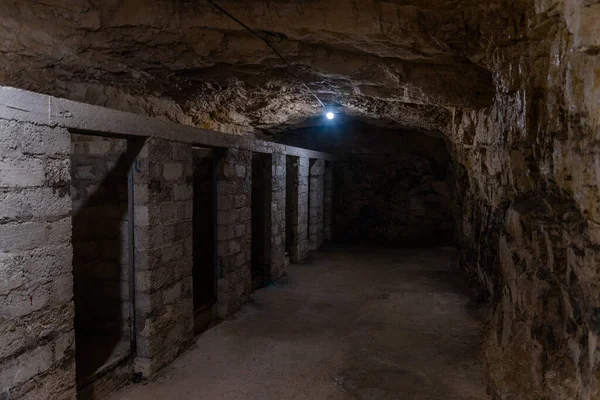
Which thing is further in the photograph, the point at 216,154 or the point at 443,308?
the point at 443,308

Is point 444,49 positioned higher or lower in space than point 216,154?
higher

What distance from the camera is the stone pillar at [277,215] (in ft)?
22.3

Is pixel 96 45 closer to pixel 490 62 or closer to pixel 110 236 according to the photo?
pixel 110 236

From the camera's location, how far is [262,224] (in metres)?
6.85

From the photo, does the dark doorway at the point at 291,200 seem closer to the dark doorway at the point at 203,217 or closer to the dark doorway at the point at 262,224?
the dark doorway at the point at 262,224

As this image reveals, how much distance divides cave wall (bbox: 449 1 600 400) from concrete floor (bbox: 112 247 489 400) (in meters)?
0.47

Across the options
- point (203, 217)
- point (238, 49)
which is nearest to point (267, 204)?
point (203, 217)

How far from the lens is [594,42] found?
72.9 inches

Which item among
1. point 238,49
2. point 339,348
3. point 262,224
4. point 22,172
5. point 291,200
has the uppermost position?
Result: point 238,49

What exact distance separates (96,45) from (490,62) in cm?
383

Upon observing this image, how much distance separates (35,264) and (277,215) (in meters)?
4.58

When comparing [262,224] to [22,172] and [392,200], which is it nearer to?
[22,172]

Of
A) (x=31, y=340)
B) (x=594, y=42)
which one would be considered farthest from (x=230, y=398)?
(x=594, y=42)

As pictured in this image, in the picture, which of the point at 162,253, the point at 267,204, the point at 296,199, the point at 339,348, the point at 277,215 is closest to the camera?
the point at 162,253
